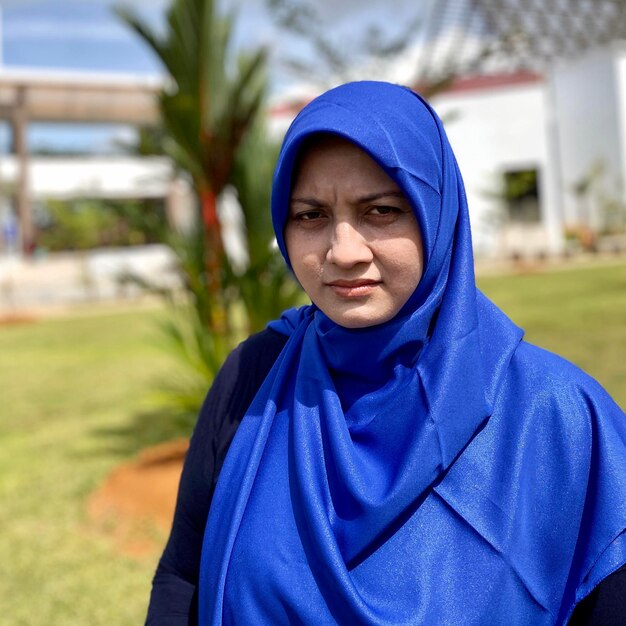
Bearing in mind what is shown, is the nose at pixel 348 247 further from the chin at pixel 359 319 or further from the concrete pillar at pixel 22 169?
the concrete pillar at pixel 22 169

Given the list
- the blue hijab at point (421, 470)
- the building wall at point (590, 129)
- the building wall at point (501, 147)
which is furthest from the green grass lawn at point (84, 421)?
the building wall at point (590, 129)

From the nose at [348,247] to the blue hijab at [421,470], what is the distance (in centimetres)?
8

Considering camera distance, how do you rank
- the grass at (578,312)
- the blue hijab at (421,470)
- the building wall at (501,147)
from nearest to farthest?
the blue hijab at (421,470) < the grass at (578,312) < the building wall at (501,147)

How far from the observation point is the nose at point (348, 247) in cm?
105

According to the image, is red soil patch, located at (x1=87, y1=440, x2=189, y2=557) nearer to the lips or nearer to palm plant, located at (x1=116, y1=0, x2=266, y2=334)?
palm plant, located at (x1=116, y1=0, x2=266, y2=334)

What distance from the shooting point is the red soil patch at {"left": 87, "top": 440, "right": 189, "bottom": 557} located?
3.89 metres

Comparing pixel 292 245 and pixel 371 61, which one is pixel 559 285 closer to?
pixel 371 61

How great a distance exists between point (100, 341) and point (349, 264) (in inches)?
427

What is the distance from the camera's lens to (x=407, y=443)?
108 centimetres

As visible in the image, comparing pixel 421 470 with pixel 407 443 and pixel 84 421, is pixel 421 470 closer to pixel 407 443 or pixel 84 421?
pixel 407 443

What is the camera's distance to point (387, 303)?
1076mm

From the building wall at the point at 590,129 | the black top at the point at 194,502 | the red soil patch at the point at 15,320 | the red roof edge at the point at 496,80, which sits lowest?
the red soil patch at the point at 15,320

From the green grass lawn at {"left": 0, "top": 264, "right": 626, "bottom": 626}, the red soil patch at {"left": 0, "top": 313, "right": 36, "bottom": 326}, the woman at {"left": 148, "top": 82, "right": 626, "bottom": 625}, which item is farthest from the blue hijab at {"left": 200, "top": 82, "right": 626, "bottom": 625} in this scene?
the red soil patch at {"left": 0, "top": 313, "right": 36, "bottom": 326}

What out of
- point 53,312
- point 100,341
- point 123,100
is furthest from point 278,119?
point 100,341
